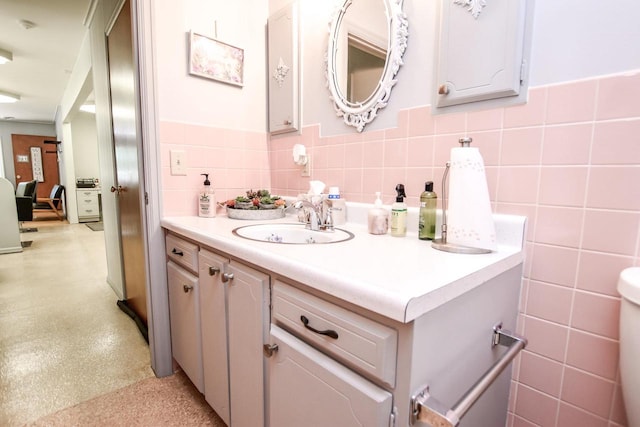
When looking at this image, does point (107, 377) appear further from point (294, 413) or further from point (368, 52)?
point (368, 52)

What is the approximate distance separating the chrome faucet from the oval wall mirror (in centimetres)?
36

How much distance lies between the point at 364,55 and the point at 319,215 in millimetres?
690

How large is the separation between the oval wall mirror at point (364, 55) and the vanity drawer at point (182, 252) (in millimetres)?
852

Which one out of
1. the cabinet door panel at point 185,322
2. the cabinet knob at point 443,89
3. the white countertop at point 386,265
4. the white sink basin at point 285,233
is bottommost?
the cabinet door panel at point 185,322

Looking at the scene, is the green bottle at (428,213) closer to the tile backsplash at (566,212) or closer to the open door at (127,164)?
the tile backsplash at (566,212)

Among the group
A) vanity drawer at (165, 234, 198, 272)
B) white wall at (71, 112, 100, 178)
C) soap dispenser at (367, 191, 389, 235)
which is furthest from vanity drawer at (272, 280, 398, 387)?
white wall at (71, 112, 100, 178)

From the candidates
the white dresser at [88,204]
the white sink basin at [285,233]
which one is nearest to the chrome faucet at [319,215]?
the white sink basin at [285,233]

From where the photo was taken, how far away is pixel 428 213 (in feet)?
3.23

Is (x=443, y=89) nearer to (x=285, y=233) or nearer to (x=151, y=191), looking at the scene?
(x=285, y=233)

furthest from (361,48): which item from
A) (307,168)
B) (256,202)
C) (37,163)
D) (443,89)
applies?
(37,163)

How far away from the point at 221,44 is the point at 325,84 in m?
0.60

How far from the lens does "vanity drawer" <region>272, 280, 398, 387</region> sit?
0.53 m

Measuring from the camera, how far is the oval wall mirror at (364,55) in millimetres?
1110

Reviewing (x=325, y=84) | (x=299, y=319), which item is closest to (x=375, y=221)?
(x=299, y=319)
